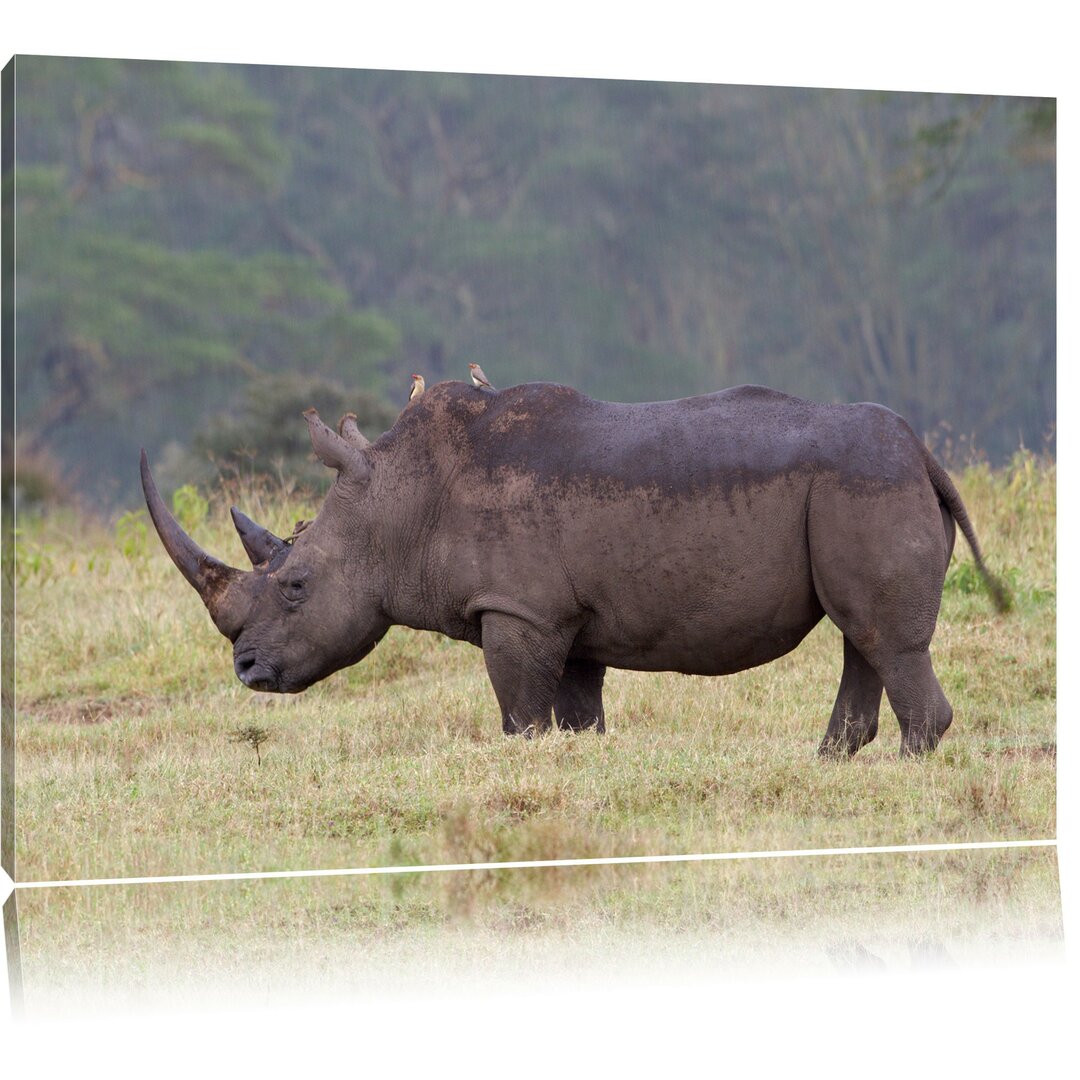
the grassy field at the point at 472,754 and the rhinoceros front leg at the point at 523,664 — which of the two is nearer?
the grassy field at the point at 472,754

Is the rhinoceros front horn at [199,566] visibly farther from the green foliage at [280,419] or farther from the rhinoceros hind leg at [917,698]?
the green foliage at [280,419]

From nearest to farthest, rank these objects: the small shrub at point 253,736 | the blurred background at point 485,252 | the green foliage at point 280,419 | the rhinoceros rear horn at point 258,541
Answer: the rhinoceros rear horn at point 258,541
the small shrub at point 253,736
the blurred background at point 485,252
the green foliage at point 280,419

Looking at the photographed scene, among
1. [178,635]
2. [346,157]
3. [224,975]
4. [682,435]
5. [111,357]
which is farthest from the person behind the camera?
[346,157]

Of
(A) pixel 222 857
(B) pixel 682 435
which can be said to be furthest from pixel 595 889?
(B) pixel 682 435

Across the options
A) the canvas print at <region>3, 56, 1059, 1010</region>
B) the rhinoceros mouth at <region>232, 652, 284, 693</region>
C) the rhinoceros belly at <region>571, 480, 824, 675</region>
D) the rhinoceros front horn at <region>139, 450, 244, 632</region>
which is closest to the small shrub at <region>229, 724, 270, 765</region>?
the canvas print at <region>3, 56, 1059, 1010</region>

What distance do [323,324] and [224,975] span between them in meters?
15.0

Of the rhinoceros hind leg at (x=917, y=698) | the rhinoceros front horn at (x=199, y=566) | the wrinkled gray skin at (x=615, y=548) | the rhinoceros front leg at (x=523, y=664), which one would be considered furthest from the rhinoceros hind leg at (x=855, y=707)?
the rhinoceros front horn at (x=199, y=566)

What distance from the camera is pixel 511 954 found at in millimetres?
7266

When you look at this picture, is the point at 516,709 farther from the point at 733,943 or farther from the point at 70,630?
the point at 70,630

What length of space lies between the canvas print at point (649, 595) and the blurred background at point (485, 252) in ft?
0.16

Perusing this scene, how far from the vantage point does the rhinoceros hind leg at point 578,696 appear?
29.7ft

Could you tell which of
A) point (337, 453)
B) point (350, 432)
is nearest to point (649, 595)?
point (337, 453)

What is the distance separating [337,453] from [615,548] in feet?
4.39

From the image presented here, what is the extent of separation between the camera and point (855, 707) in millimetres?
8797
